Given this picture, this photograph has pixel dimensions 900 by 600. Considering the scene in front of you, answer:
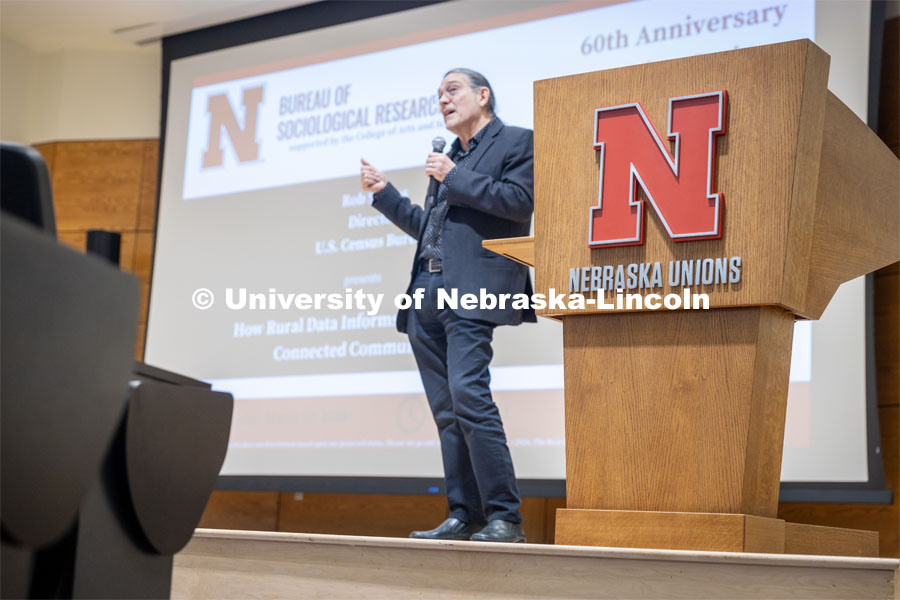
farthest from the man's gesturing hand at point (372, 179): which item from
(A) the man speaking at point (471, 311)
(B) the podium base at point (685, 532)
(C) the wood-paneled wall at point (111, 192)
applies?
(C) the wood-paneled wall at point (111, 192)

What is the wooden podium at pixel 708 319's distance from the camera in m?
1.51

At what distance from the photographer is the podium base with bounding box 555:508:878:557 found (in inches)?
57.6

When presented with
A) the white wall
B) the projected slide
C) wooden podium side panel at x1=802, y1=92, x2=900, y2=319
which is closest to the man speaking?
wooden podium side panel at x1=802, y1=92, x2=900, y2=319

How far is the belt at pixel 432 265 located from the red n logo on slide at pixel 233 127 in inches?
77.9

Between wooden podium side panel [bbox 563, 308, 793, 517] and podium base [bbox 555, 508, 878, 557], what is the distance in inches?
1.0

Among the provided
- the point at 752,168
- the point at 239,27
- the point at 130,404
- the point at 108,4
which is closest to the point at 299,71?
the point at 239,27

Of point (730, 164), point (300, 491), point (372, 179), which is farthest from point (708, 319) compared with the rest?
point (300, 491)

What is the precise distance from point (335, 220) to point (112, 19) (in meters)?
1.77

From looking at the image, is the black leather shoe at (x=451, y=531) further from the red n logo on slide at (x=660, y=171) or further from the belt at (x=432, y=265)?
the red n logo on slide at (x=660, y=171)

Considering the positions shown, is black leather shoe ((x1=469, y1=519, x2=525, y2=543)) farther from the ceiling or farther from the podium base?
the ceiling

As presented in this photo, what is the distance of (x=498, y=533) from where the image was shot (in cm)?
201

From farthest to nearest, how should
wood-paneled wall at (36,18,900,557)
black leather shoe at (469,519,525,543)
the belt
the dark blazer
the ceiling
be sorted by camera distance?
1. the ceiling
2. wood-paneled wall at (36,18,900,557)
3. the belt
4. the dark blazer
5. black leather shoe at (469,519,525,543)

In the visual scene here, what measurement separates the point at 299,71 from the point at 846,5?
2233 mm

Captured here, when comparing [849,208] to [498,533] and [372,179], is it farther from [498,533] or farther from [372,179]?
[372,179]
